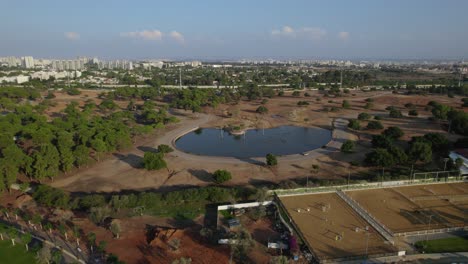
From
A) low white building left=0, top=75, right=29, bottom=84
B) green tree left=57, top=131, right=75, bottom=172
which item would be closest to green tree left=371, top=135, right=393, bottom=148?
green tree left=57, top=131, right=75, bottom=172

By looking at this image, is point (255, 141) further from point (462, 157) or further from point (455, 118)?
point (455, 118)

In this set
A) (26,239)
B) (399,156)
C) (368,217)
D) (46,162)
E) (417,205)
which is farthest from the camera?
(399,156)

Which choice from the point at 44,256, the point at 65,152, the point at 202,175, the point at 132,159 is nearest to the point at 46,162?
the point at 65,152

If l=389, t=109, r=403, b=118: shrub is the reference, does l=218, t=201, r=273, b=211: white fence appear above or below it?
below

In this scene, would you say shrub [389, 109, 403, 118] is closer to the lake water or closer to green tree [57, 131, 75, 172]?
the lake water

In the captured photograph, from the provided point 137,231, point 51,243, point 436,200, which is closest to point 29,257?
point 51,243

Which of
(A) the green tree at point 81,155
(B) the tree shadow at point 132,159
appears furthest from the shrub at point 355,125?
(A) the green tree at point 81,155

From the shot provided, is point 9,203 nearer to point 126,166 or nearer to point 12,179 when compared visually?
point 12,179
